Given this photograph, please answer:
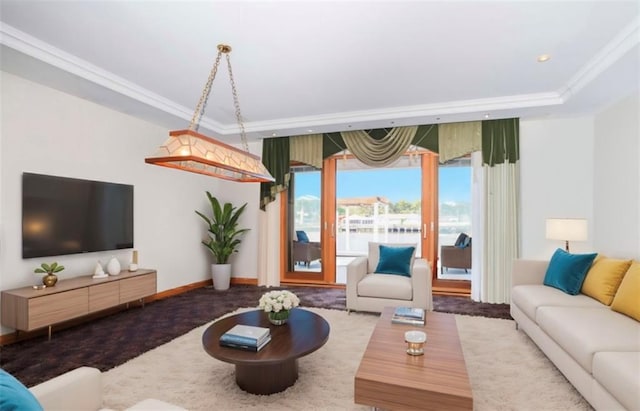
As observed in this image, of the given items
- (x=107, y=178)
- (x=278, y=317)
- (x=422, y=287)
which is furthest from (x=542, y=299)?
(x=107, y=178)

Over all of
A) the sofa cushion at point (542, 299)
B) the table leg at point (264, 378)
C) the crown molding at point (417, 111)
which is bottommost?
the table leg at point (264, 378)

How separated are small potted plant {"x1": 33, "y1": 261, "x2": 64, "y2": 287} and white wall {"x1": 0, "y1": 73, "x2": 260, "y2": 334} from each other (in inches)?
7.3

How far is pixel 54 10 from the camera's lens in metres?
2.45

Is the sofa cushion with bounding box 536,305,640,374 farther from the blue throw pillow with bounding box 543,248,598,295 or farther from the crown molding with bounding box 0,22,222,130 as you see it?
the crown molding with bounding box 0,22,222,130

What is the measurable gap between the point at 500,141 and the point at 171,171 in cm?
507

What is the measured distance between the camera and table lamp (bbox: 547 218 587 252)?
3.88 m

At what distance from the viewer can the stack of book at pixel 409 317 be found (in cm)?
272

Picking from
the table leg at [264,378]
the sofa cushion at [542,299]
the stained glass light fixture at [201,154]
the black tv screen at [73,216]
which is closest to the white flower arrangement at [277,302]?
the table leg at [264,378]

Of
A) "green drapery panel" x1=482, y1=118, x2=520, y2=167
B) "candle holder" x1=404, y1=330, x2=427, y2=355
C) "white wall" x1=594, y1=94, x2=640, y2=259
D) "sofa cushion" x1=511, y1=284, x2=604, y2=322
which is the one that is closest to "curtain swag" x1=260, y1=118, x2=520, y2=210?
"green drapery panel" x1=482, y1=118, x2=520, y2=167

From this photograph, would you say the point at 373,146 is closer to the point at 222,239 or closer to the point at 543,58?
the point at 543,58

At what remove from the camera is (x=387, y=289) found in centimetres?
398

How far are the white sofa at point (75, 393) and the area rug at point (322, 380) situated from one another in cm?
78

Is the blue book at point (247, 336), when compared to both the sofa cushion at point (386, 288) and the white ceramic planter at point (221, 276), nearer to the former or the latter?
the sofa cushion at point (386, 288)

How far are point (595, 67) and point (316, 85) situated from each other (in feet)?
9.31
